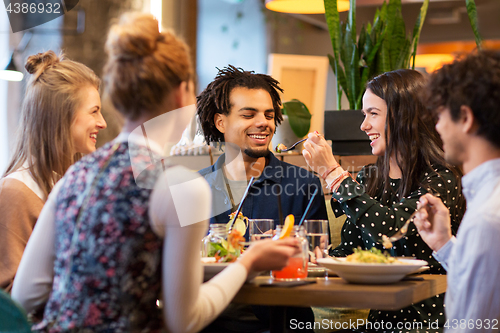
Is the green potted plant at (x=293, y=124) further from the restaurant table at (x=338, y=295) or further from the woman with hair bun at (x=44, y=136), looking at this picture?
the restaurant table at (x=338, y=295)

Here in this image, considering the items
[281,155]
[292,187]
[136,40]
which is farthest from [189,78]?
[281,155]

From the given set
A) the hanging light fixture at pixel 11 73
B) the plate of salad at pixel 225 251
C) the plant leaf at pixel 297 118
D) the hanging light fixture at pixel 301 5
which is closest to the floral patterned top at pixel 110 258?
the plate of salad at pixel 225 251

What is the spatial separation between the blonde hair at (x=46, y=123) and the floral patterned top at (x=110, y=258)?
76cm

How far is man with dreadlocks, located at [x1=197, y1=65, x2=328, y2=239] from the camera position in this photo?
7.85 ft

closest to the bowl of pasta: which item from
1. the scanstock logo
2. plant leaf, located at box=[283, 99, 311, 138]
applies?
plant leaf, located at box=[283, 99, 311, 138]

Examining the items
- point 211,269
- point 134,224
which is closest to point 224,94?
point 211,269

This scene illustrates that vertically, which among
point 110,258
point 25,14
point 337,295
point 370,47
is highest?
point 25,14

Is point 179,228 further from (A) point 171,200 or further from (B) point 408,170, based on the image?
(B) point 408,170

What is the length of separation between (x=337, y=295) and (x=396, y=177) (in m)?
1.01

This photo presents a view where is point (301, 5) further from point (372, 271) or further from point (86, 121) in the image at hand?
point (372, 271)

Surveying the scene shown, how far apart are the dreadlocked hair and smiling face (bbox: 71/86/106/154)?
0.88 m

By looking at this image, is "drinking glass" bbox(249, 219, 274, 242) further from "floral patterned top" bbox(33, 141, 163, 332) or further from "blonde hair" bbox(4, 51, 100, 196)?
"blonde hair" bbox(4, 51, 100, 196)

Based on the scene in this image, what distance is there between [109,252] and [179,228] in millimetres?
151

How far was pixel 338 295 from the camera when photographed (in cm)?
121
